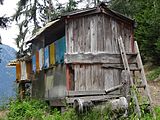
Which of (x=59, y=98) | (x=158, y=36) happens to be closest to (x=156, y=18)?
(x=158, y=36)

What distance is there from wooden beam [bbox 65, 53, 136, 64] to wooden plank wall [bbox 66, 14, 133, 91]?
18 centimetres

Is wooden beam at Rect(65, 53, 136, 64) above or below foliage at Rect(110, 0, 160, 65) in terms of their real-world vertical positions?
below

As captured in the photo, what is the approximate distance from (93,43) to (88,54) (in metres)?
0.64

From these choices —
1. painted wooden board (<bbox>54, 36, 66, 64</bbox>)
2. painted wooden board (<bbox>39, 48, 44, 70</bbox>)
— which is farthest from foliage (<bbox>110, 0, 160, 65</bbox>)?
painted wooden board (<bbox>54, 36, 66, 64</bbox>)

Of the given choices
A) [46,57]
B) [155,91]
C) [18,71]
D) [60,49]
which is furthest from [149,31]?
[60,49]

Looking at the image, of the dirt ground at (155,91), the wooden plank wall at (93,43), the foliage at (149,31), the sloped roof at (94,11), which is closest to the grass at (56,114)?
the wooden plank wall at (93,43)

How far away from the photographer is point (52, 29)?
18.4 meters

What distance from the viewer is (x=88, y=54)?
16.6 m

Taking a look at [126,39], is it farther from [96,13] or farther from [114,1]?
[114,1]

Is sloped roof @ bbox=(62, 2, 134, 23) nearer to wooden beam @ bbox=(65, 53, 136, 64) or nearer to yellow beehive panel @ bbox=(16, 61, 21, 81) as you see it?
wooden beam @ bbox=(65, 53, 136, 64)

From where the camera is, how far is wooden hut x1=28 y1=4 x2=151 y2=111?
53.7 feet

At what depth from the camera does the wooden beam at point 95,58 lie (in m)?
16.3

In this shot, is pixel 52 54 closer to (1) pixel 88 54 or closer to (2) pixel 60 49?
(2) pixel 60 49

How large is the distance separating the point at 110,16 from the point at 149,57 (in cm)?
1103
